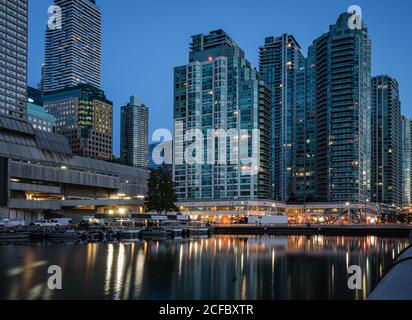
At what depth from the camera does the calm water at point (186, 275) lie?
44438 mm

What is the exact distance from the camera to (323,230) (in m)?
173

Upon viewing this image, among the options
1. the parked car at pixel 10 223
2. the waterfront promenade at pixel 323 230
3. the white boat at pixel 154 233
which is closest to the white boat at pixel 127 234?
the white boat at pixel 154 233

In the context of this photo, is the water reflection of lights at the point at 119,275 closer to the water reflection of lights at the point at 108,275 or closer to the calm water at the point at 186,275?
the calm water at the point at 186,275

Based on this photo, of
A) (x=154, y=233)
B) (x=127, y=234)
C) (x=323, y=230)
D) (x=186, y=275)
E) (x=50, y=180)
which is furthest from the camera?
(x=323, y=230)

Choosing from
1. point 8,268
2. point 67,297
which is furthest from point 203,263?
point 67,297

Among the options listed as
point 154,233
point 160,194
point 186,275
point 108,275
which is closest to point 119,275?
point 108,275

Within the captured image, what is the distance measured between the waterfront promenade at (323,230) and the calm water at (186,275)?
3409 inches

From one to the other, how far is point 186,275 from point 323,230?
124243 millimetres

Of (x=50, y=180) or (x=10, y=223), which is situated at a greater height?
(x=50, y=180)

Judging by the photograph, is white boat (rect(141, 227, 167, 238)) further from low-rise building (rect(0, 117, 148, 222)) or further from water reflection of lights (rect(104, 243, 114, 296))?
water reflection of lights (rect(104, 243, 114, 296))

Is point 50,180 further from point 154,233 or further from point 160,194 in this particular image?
point 154,233

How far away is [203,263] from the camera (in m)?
70.4
